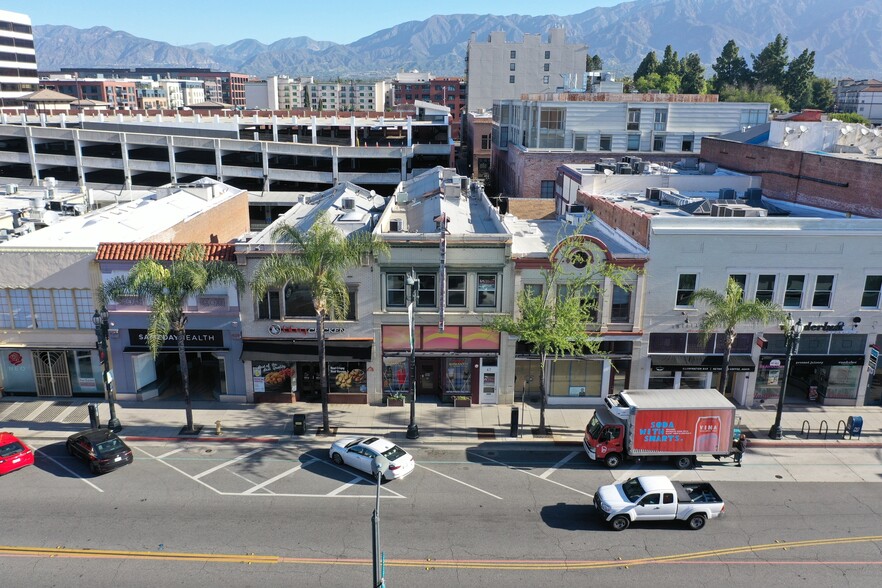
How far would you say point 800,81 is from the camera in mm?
114000

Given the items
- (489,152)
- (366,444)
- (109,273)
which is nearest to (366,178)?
(489,152)

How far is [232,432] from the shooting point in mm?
28312

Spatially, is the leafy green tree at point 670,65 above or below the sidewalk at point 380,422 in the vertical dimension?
above

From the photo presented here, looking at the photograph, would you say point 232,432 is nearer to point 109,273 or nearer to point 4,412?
point 109,273

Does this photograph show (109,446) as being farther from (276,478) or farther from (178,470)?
(276,478)

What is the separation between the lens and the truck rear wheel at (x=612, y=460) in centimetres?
2520

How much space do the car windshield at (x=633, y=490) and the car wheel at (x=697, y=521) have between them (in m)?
1.94

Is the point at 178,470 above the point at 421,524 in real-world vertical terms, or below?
below

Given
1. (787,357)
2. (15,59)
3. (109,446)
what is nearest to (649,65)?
(787,357)

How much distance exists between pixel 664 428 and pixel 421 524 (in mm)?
10534

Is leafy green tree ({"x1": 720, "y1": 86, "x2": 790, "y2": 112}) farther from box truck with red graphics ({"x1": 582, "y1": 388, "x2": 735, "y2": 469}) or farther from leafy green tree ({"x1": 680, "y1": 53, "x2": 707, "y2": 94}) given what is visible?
box truck with red graphics ({"x1": 582, "y1": 388, "x2": 735, "y2": 469})

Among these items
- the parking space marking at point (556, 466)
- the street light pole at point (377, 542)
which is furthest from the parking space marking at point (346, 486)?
the street light pole at point (377, 542)

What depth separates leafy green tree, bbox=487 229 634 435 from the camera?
90.0 feet

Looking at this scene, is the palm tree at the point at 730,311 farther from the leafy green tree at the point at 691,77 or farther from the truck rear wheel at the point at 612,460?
the leafy green tree at the point at 691,77
